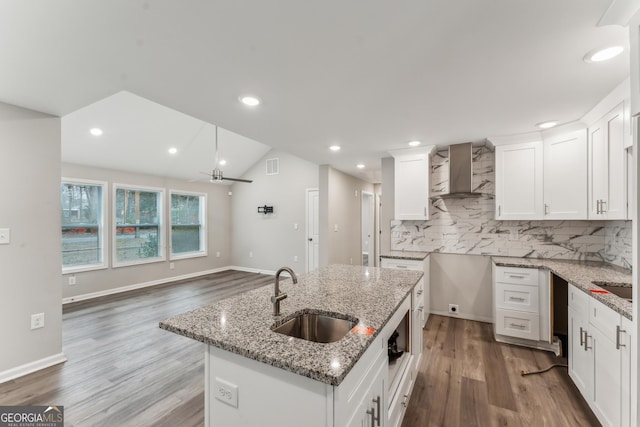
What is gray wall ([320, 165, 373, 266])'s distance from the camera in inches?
196

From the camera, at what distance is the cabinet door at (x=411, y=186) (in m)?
3.66

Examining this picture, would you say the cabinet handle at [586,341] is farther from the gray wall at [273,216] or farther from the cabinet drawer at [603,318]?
the gray wall at [273,216]

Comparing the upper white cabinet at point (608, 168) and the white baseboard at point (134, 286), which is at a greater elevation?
the upper white cabinet at point (608, 168)

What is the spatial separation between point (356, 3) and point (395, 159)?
9.13ft

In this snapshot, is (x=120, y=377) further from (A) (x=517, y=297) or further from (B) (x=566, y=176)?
(B) (x=566, y=176)

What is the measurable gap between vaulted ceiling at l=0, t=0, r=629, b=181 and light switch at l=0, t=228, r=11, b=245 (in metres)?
1.06

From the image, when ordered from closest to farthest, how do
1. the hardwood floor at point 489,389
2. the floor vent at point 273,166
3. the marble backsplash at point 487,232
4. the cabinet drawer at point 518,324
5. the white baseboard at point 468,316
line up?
the hardwood floor at point 489,389 < the cabinet drawer at point 518,324 < the marble backsplash at point 487,232 < the white baseboard at point 468,316 < the floor vent at point 273,166

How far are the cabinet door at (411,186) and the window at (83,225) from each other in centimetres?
513

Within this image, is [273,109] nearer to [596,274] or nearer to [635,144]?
[635,144]

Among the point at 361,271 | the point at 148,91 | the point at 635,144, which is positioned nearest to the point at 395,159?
the point at 361,271

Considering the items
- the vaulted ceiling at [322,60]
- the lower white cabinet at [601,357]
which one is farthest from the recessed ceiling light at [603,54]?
the lower white cabinet at [601,357]

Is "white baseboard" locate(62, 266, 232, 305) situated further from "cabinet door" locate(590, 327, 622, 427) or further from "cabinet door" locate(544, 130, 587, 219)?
"cabinet door" locate(544, 130, 587, 219)

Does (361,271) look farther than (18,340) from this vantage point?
Yes

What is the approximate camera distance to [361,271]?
253 cm
